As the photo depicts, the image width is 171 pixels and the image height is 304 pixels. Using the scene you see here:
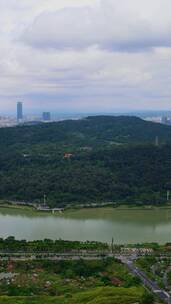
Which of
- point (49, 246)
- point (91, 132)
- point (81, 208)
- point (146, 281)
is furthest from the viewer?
point (91, 132)

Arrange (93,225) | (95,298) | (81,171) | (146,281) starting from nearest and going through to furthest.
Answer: (95,298) < (146,281) < (93,225) < (81,171)

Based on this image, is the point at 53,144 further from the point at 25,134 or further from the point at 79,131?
the point at 79,131

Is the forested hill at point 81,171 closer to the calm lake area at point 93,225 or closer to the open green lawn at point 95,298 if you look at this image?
the calm lake area at point 93,225

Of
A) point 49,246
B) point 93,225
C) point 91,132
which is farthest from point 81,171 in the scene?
point 91,132

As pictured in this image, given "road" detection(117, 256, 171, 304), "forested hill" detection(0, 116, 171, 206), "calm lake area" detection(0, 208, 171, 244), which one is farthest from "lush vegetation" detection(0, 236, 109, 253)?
"forested hill" detection(0, 116, 171, 206)

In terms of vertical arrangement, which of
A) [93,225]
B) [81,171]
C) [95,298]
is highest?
[81,171]

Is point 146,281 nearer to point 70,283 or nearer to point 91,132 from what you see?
point 70,283

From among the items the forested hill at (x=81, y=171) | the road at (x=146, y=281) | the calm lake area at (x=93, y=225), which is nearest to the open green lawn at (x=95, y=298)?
the road at (x=146, y=281)

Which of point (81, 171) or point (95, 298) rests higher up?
point (81, 171)
